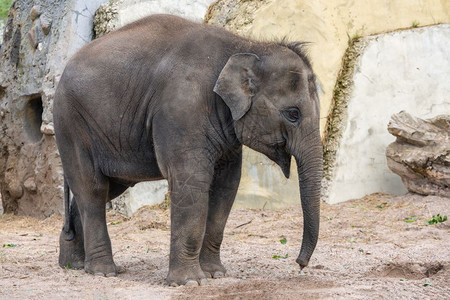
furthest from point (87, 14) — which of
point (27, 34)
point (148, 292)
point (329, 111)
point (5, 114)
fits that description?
point (148, 292)

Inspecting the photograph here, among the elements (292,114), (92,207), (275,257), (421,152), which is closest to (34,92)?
(92,207)

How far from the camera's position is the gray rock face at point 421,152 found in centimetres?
941

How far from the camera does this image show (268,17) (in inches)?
400

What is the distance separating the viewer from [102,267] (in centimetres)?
671

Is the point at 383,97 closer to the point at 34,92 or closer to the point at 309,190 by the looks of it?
the point at 34,92

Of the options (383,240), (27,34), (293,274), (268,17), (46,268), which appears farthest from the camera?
(27,34)

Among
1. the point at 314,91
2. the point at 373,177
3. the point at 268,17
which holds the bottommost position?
the point at 373,177

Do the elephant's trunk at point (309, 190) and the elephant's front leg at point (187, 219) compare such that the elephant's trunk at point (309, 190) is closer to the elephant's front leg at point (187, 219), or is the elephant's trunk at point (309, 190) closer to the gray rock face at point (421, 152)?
the elephant's front leg at point (187, 219)

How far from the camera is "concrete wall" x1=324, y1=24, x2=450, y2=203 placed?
10148mm

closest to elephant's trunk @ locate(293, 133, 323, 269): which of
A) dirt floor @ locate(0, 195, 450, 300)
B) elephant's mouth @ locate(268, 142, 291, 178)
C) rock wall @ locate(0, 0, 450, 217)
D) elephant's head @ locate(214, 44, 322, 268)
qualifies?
elephant's head @ locate(214, 44, 322, 268)

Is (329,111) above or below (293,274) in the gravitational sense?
above

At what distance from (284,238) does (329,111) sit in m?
2.30

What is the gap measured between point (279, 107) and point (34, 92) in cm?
613

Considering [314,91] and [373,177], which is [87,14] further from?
[314,91]
